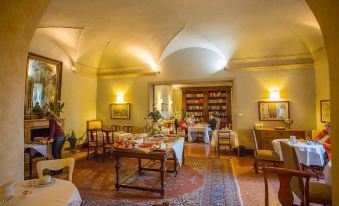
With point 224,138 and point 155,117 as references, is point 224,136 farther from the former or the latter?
point 155,117

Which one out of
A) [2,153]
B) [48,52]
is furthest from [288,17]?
[48,52]

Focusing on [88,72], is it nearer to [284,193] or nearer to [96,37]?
[96,37]

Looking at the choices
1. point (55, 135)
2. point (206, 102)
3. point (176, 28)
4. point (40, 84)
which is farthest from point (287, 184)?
point (206, 102)

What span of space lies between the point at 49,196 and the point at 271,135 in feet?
20.0

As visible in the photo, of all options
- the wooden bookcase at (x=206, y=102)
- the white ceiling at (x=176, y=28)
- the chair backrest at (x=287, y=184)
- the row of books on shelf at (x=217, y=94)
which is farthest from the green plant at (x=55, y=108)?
the row of books on shelf at (x=217, y=94)

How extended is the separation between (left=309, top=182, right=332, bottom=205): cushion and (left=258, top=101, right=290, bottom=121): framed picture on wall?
165 inches

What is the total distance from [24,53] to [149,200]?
279 cm

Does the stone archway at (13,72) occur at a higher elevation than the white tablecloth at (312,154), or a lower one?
higher

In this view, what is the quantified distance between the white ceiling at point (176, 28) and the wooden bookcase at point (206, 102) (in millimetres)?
5495

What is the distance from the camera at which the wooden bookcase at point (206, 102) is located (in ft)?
40.3

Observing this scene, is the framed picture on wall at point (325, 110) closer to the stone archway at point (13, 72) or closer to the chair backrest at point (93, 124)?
the stone archway at point (13, 72)

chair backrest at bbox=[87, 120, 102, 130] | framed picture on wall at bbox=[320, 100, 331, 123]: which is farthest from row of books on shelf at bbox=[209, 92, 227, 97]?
chair backrest at bbox=[87, 120, 102, 130]

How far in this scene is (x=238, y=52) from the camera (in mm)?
6812

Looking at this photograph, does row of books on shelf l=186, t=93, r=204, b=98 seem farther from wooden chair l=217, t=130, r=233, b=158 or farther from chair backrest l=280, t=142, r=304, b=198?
chair backrest l=280, t=142, r=304, b=198
